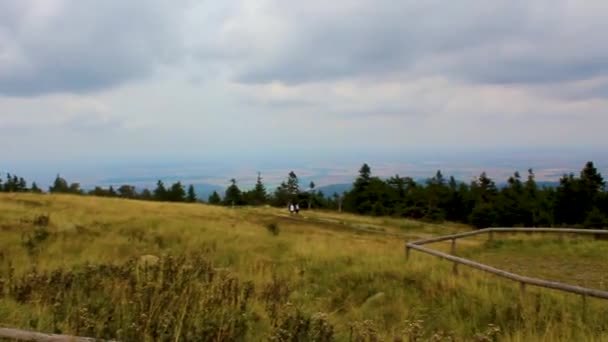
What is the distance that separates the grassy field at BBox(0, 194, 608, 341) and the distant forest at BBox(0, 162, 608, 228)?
156ft

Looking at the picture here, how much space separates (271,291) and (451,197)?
66393 millimetres

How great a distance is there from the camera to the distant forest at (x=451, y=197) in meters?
59.5

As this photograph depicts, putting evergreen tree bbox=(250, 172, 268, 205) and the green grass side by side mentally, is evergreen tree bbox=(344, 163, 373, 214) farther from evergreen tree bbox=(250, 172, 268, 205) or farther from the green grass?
the green grass

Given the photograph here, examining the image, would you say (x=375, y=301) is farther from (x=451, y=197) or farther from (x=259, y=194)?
(x=259, y=194)

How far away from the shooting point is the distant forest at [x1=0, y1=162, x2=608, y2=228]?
59500 millimetres

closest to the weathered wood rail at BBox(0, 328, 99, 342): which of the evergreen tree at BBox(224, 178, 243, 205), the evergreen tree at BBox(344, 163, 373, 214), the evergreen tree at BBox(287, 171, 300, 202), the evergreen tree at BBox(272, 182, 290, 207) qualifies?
the evergreen tree at BBox(344, 163, 373, 214)

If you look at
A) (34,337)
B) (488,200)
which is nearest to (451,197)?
(488,200)

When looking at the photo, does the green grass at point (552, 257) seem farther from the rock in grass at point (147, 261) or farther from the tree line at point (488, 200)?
the tree line at point (488, 200)

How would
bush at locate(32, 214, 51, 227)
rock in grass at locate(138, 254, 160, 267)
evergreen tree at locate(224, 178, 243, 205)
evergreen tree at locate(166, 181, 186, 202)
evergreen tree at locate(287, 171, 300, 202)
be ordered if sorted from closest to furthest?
rock in grass at locate(138, 254, 160, 267)
bush at locate(32, 214, 51, 227)
evergreen tree at locate(224, 178, 243, 205)
evergreen tree at locate(287, 171, 300, 202)
evergreen tree at locate(166, 181, 186, 202)

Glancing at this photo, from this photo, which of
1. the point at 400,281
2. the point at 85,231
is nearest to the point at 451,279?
the point at 400,281

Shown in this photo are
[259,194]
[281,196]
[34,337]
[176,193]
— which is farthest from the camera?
[259,194]

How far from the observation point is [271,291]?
7.09 metres

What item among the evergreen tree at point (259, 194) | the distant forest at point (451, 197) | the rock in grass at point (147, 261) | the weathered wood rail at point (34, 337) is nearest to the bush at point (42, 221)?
the rock in grass at point (147, 261)

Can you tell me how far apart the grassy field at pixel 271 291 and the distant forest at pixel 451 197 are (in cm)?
4748
